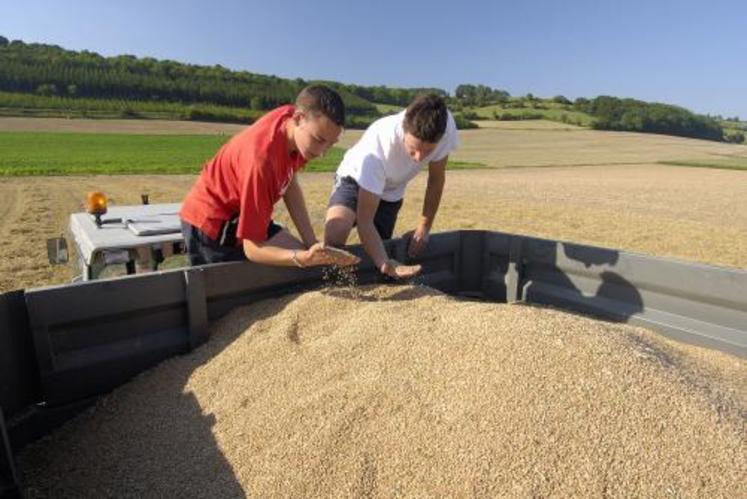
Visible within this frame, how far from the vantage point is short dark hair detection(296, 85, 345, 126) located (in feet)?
8.85

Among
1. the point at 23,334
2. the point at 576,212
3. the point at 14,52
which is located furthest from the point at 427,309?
the point at 14,52

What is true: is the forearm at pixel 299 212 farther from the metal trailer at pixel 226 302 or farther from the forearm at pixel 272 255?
the forearm at pixel 272 255

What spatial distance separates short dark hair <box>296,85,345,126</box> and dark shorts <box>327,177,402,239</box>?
1.04 meters

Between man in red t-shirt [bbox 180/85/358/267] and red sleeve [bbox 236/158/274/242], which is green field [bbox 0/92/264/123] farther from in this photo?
red sleeve [bbox 236/158/274/242]

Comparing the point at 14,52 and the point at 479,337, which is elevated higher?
the point at 14,52

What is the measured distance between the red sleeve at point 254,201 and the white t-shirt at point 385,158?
833 millimetres

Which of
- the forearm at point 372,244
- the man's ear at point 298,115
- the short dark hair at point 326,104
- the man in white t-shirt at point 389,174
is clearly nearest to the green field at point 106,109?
the man in white t-shirt at point 389,174

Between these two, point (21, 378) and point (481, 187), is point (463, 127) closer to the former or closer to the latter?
point (481, 187)

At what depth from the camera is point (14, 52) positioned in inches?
2980

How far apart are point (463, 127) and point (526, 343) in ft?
184

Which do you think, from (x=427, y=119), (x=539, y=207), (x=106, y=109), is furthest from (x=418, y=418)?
(x=106, y=109)

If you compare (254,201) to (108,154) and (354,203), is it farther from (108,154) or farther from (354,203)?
(108,154)

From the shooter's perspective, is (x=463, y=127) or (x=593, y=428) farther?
(x=463, y=127)

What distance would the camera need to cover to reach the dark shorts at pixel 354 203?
3789 millimetres
